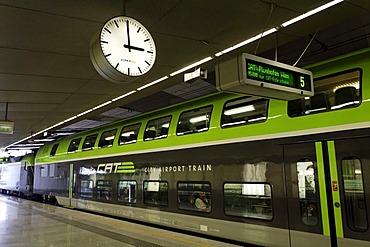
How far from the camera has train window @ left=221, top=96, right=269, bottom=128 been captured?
534cm

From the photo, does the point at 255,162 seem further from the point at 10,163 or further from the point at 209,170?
the point at 10,163

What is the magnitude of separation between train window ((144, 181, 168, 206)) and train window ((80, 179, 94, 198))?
3375 millimetres

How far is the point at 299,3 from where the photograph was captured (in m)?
3.94

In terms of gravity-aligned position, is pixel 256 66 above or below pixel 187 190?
above

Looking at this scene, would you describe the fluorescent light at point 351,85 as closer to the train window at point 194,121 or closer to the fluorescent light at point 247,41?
the fluorescent light at point 247,41

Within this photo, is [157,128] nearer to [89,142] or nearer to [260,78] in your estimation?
[89,142]

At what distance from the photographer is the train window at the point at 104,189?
31.1 feet

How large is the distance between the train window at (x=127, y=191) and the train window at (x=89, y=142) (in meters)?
2.39

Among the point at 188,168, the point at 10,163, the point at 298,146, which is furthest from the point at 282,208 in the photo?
the point at 10,163

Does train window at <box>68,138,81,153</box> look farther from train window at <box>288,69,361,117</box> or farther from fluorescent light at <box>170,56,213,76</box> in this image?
train window at <box>288,69,361,117</box>

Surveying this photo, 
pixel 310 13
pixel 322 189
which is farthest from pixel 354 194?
pixel 310 13

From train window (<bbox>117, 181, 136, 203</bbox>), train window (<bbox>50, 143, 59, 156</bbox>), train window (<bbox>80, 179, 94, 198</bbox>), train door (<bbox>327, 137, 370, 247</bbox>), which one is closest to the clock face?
train door (<bbox>327, 137, 370, 247</bbox>)

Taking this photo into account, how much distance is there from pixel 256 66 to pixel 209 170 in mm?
3001

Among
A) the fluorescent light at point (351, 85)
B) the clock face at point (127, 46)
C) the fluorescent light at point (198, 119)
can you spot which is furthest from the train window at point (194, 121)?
the clock face at point (127, 46)
